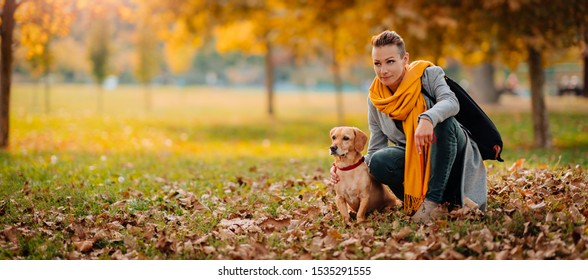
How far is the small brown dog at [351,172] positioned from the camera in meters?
5.11

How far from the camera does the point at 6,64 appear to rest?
11.7m

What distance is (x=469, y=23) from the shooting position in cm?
1239

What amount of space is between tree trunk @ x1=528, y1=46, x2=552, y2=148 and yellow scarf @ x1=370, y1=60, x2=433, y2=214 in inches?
326

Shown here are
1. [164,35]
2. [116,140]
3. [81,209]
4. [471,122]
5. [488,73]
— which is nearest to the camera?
[471,122]

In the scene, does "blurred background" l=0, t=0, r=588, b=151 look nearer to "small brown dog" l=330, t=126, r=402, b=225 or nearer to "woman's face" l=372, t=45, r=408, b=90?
"woman's face" l=372, t=45, r=408, b=90

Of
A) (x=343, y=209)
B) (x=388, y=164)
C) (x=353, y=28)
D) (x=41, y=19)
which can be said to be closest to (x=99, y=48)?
(x=41, y=19)

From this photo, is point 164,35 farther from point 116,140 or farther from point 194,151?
point 194,151

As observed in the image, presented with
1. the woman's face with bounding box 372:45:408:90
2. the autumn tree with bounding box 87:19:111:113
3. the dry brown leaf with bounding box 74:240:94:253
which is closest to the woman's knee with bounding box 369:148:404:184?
the woman's face with bounding box 372:45:408:90

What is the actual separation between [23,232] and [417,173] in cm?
354

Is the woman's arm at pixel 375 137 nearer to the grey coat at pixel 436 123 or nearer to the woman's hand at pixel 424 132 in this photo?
the grey coat at pixel 436 123

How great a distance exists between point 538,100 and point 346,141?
876 centimetres

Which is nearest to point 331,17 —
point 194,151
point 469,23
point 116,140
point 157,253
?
point 469,23

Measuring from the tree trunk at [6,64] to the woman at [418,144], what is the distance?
8.69 meters
